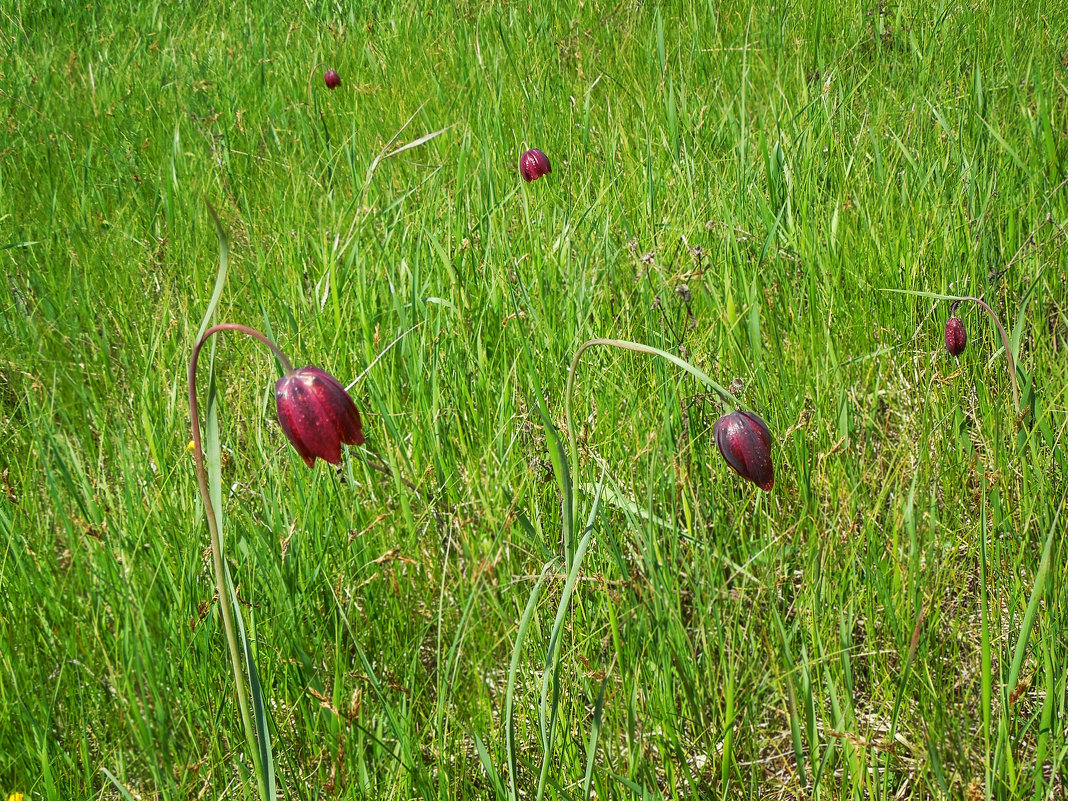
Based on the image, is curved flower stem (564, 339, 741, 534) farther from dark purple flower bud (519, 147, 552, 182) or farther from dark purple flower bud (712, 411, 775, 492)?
dark purple flower bud (519, 147, 552, 182)

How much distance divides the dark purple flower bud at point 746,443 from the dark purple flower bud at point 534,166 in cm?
116

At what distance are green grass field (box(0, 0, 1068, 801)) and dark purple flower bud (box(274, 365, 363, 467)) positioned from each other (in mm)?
194

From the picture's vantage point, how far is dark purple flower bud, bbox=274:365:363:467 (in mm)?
899

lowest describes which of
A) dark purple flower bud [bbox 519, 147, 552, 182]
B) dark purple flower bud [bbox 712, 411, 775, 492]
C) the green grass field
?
the green grass field

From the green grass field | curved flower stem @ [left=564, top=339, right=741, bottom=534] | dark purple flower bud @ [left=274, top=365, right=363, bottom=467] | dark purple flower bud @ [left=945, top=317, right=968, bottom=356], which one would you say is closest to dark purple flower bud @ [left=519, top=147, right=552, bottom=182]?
the green grass field

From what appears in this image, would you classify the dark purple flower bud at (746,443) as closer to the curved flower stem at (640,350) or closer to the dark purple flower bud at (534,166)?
the curved flower stem at (640,350)

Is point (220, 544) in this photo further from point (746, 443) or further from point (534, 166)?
point (534, 166)

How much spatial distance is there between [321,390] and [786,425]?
89cm

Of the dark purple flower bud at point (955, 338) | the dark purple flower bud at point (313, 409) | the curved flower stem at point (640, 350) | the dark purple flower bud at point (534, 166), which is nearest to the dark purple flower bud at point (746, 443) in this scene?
the curved flower stem at point (640, 350)

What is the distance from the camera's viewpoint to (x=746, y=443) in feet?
3.38

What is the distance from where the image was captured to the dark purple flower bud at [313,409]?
90 centimetres

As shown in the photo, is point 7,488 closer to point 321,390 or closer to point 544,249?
point 321,390

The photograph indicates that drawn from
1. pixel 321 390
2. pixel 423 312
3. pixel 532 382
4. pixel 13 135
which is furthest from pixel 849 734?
pixel 13 135

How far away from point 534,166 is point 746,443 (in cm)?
121
